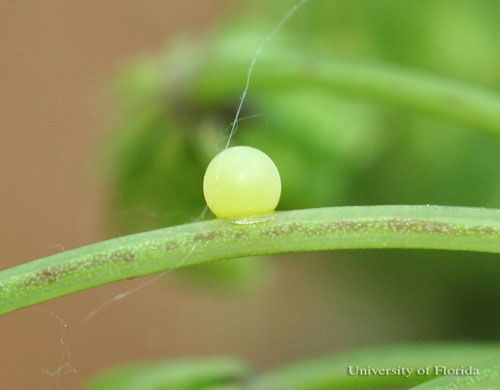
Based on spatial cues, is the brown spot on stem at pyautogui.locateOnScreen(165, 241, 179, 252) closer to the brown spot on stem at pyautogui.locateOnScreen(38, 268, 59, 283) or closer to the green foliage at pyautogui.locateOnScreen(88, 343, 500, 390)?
the brown spot on stem at pyautogui.locateOnScreen(38, 268, 59, 283)

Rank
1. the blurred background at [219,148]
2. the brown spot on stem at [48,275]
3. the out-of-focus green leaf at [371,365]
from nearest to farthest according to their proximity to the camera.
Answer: the brown spot on stem at [48,275]
the out-of-focus green leaf at [371,365]
the blurred background at [219,148]

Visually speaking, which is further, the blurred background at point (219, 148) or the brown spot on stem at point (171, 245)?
the blurred background at point (219, 148)

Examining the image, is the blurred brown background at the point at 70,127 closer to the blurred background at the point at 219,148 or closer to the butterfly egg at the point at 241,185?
the blurred background at the point at 219,148

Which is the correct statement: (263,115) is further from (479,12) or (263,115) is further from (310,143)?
(479,12)

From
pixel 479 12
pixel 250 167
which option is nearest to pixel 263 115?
pixel 479 12

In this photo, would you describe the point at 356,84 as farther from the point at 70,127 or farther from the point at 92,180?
the point at 70,127

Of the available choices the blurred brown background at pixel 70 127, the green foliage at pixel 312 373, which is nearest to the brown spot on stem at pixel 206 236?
the green foliage at pixel 312 373
